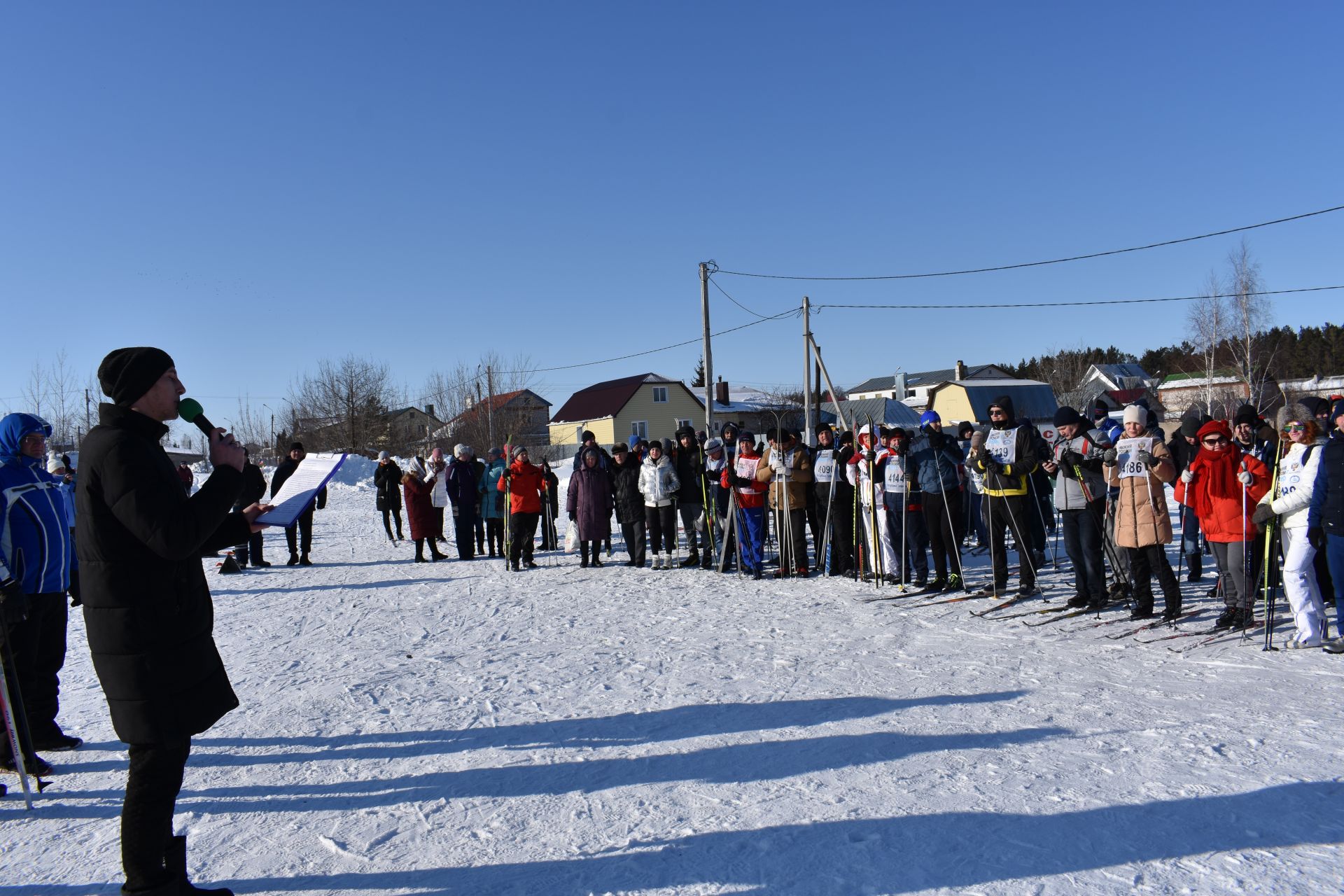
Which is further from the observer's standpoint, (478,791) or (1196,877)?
(478,791)

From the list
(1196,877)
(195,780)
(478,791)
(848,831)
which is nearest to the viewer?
(1196,877)

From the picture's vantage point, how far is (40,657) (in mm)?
4965

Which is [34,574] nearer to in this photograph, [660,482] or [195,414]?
[195,414]

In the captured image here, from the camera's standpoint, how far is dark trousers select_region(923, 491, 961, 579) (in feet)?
30.2

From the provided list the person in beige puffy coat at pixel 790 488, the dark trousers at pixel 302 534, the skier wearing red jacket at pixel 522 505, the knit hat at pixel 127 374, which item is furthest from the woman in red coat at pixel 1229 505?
the dark trousers at pixel 302 534

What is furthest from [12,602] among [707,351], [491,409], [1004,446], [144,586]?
[491,409]

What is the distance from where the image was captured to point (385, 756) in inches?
188

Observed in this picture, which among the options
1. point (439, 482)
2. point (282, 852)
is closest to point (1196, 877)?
point (282, 852)

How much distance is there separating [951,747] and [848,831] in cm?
117

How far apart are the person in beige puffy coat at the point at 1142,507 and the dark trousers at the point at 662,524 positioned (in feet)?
19.7

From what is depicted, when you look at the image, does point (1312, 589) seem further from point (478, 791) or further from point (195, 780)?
point (195, 780)

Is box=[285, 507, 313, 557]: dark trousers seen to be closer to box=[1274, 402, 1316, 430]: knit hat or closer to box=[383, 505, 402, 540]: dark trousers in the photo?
box=[383, 505, 402, 540]: dark trousers

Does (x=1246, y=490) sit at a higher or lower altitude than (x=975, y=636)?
higher

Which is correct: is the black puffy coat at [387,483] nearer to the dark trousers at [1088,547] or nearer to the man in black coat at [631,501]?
the man in black coat at [631,501]
